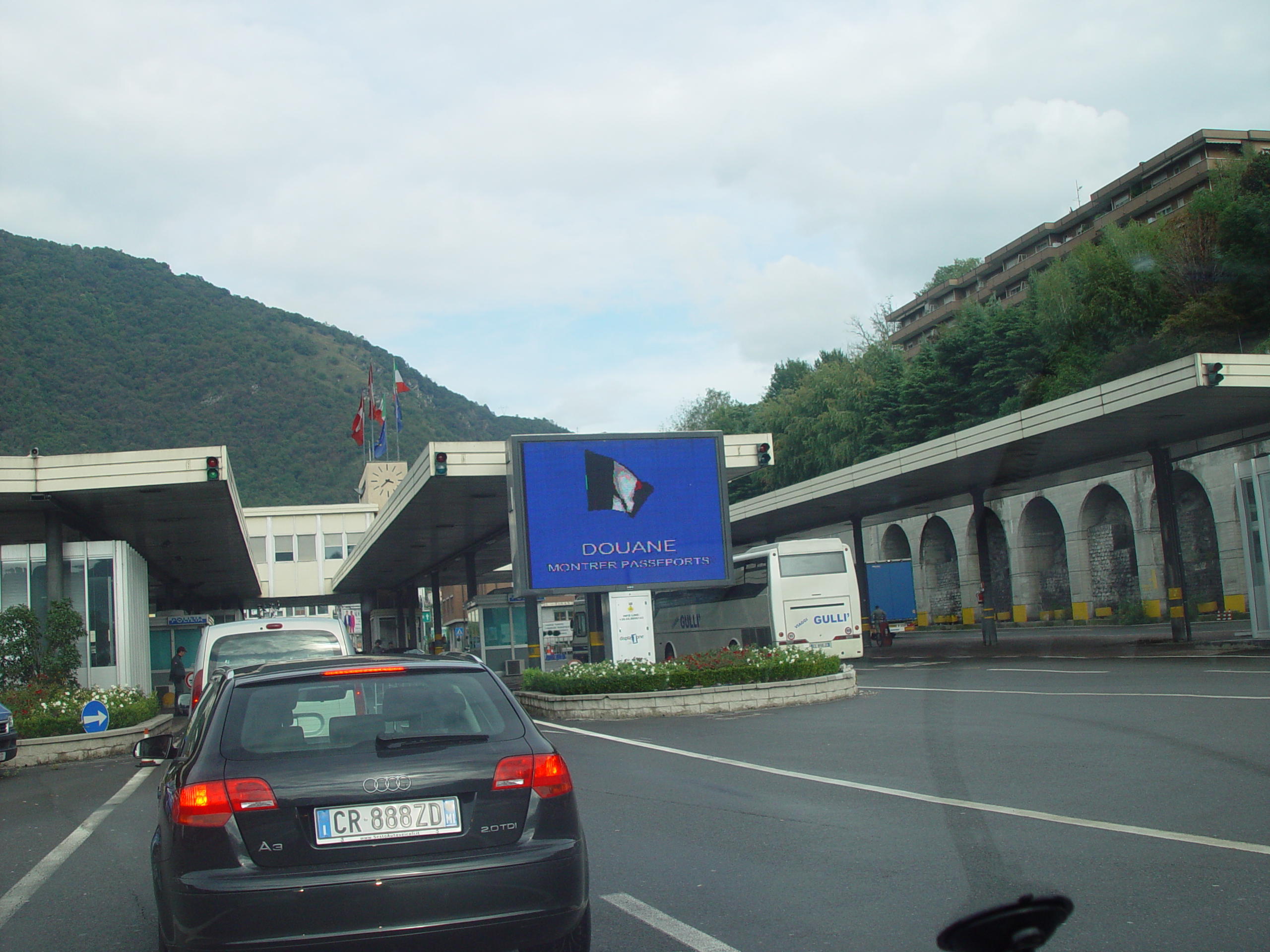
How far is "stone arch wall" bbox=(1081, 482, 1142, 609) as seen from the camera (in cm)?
4775

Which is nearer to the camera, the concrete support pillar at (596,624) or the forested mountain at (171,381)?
the concrete support pillar at (596,624)

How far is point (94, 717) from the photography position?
16.8 m

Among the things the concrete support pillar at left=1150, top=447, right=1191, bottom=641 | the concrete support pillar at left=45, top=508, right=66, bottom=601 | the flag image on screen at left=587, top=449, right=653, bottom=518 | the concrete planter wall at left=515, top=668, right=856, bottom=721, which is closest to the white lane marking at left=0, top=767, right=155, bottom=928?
the concrete planter wall at left=515, top=668, right=856, bottom=721

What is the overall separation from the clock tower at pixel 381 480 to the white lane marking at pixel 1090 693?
7574 centimetres

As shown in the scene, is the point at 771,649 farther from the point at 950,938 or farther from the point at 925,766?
the point at 950,938

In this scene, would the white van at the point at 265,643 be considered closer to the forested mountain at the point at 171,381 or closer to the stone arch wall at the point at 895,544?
the stone arch wall at the point at 895,544

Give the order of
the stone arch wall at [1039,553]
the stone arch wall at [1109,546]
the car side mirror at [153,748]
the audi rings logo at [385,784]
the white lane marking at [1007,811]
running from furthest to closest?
1. the stone arch wall at [1039,553]
2. the stone arch wall at [1109,546]
3. the white lane marking at [1007,811]
4. the car side mirror at [153,748]
5. the audi rings logo at [385,784]

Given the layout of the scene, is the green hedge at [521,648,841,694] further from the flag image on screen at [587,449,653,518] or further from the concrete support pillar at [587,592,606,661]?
the concrete support pillar at [587,592,606,661]

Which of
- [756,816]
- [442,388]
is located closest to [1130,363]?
[756,816]

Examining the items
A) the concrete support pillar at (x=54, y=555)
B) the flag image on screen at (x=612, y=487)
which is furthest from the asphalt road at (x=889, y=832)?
the flag image on screen at (x=612, y=487)

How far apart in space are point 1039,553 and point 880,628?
15962 mm

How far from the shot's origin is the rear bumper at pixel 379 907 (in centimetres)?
404

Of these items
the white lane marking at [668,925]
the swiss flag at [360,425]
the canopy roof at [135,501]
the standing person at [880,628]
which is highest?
the swiss flag at [360,425]

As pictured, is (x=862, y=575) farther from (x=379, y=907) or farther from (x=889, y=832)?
(x=379, y=907)
